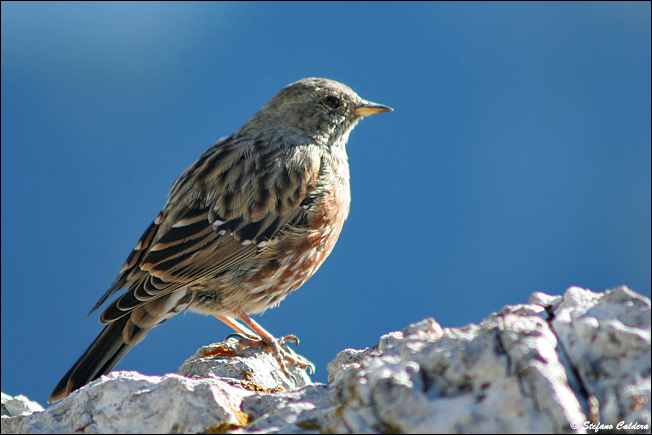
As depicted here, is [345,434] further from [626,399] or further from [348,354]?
[348,354]

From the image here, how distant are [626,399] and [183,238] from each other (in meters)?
3.23

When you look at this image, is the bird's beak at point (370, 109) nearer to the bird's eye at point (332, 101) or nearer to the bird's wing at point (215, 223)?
the bird's eye at point (332, 101)

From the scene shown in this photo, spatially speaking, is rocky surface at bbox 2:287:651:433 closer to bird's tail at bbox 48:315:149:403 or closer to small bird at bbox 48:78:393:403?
bird's tail at bbox 48:315:149:403

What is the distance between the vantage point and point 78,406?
91.4 inches

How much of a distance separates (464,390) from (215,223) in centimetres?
282

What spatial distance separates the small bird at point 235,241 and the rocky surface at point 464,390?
64.0 inches

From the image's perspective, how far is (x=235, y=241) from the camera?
4.24 meters

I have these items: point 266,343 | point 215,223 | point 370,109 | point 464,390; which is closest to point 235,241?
point 215,223

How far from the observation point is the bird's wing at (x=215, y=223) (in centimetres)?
409

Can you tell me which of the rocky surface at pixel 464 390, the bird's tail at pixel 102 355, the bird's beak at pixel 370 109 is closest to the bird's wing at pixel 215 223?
the bird's tail at pixel 102 355

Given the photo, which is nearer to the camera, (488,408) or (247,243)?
(488,408)

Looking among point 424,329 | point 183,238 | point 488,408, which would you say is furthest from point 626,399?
point 183,238

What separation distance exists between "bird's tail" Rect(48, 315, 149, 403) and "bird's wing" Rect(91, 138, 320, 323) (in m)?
0.17

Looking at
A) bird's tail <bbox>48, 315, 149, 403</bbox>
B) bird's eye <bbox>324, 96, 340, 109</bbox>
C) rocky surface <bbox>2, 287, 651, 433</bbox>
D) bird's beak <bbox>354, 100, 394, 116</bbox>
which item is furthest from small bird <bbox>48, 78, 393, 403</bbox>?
rocky surface <bbox>2, 287, 651, 433</bbox>
